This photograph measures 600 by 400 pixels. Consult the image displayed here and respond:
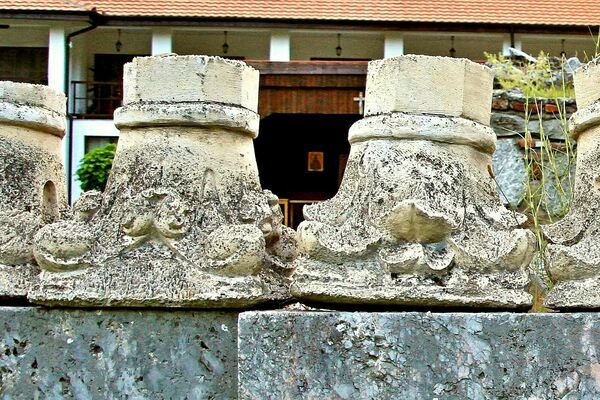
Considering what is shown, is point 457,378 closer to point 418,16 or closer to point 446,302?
point 446,302

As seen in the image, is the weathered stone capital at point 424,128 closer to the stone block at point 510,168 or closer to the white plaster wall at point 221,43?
the stone block at point 510,168

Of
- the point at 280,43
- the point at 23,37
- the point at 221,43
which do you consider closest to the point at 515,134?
the point at 280,43

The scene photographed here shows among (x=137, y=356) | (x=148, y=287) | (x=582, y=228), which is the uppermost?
(x=582, y=228)

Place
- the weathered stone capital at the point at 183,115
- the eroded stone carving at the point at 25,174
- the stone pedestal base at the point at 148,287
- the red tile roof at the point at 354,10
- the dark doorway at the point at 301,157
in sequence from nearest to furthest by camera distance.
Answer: the stone pedestal base at the point at 148,287 → the weathered stone capital at the point at 183,115 → the eroded stone carving at the point at 25,174 → the dark doorway at the point at 301,157 → the red tile roof at the point at 354,10

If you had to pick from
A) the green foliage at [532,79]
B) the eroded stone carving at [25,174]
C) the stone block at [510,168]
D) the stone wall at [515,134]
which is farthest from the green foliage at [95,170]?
the eroded stone carving at [25,174]

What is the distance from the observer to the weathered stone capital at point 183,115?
2.20m

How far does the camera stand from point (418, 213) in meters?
2.00

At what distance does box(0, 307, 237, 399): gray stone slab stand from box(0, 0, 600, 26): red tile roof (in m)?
14.2

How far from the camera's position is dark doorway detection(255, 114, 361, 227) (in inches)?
595

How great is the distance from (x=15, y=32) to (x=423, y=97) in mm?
16298

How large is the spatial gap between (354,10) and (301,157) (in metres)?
3.11

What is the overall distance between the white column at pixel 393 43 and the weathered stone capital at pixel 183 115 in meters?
14.8

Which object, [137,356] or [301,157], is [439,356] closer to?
[137,356]

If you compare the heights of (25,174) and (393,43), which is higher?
(393,43)
